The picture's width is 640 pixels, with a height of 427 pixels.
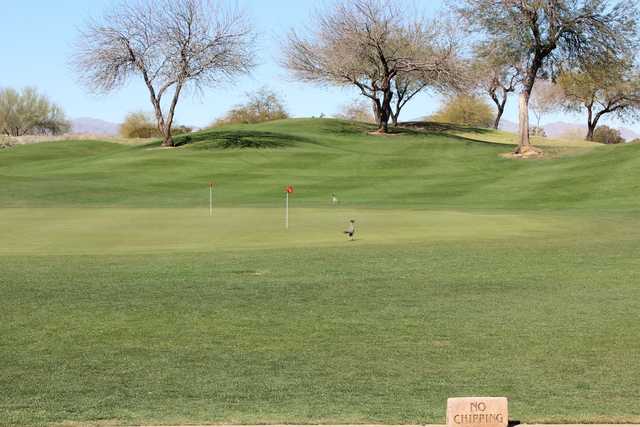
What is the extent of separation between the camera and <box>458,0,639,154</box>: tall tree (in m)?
54.2

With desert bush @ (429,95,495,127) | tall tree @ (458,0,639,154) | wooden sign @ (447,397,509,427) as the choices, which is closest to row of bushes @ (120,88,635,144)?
desert bush @ (429,95,495,127)

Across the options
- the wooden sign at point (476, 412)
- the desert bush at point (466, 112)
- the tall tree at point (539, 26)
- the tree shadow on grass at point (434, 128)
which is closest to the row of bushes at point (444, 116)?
the desert bush at point (466, 112)

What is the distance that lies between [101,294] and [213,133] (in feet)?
176

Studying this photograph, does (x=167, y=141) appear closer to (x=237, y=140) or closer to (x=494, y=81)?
(x=237, y=140)

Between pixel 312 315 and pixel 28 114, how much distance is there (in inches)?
4726

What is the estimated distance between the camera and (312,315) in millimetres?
12992

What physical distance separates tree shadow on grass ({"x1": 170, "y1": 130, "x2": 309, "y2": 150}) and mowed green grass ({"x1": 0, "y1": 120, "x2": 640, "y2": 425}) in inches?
1204

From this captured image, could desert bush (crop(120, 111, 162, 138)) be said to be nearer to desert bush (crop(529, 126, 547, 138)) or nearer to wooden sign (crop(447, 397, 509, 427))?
desert bush (crop(529, 126, 547, 138))

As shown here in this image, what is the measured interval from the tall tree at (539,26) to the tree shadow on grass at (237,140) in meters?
14.7

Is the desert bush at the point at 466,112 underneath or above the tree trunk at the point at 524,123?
above

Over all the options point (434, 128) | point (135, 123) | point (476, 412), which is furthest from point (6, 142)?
Result: point (476, 412)

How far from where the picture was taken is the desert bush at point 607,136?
409ft

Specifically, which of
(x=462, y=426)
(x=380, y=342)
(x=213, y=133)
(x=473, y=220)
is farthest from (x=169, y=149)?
(x=462, y=426)

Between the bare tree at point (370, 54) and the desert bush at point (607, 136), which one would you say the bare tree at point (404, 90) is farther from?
the desert bush at point (607, 136)
